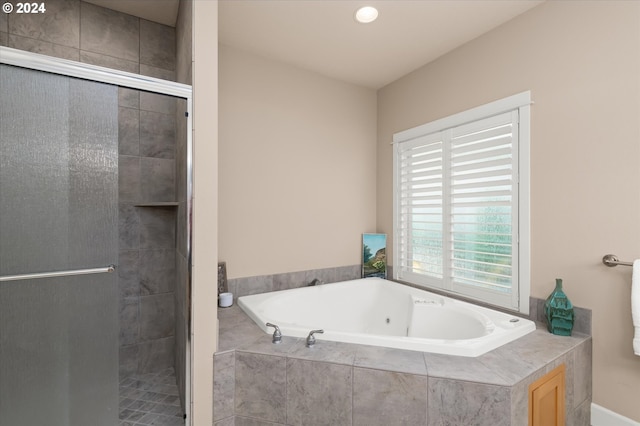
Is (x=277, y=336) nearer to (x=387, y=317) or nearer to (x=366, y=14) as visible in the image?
(x=387, y=317)

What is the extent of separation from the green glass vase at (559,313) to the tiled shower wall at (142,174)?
8.05 ft

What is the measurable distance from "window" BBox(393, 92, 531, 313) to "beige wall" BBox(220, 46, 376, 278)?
1.43 ft

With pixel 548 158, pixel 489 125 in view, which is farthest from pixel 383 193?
pixel 548 158

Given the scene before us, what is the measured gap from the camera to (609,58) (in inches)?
62.3

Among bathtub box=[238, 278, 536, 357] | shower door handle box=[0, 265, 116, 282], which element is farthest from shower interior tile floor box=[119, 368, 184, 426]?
shower door handle box=[0, 265, 116, 282]

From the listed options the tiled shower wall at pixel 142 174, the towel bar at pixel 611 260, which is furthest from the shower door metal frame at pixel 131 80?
the towel bar at pixel 611 260

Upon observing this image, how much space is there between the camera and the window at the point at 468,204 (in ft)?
6.44

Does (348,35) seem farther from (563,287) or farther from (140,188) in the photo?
(563,287)

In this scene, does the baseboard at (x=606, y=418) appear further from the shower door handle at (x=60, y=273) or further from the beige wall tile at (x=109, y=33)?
the beige wall tile at (x=109, y=33)

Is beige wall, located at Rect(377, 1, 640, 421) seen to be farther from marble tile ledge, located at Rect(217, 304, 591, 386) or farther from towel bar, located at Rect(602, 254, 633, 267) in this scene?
marble tile ledge, located at Rect(217, 304, 591, 386)

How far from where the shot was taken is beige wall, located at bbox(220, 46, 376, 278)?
93.4 inches

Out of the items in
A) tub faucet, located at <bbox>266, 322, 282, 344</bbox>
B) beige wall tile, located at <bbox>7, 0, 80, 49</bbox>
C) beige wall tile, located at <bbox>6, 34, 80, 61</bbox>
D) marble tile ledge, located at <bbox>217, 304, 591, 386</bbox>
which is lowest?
marble tile ledge, located at <bbox>217, 304, 591, 386</bbox>

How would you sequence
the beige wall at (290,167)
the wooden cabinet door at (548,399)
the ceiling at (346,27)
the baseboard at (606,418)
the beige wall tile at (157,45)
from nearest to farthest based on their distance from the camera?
the wooden cabinet door at (548,399), the baseboard at (606,418), the ceiling at (346,27), the beige wall tile at (157,45), the beige wall at (290,167)

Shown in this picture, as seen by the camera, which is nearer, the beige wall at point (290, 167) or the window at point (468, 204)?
the window at point (468, 204)
